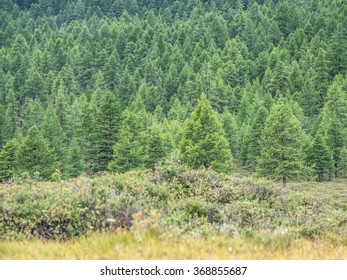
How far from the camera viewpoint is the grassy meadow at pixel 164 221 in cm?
583

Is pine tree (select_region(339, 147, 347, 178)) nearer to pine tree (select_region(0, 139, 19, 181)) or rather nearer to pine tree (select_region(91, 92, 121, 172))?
pine tree (select_region(91, 92, 121, 172))

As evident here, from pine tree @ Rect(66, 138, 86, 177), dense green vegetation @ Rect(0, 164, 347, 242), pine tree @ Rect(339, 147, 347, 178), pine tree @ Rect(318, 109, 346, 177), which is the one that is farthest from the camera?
pine tree @ Rect(318, 109, 346, 177)

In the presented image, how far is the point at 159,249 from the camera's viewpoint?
5578 millimetres

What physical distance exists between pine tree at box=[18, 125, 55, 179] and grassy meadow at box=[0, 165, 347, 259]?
117ft

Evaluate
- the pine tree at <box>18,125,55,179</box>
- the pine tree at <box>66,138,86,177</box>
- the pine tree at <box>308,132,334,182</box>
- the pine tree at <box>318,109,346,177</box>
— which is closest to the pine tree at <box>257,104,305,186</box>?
the pine tree at <box>308,132,334,182</box>

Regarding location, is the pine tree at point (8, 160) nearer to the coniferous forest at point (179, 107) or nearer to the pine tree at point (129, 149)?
the coniferous forest at point (179, 107)

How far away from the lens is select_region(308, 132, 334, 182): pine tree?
162ft

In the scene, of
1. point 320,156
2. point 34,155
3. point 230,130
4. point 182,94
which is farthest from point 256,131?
point 182,94

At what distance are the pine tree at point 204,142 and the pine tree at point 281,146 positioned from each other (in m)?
6.70

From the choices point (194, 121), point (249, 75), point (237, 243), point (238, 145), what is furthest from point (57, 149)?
point (249, 75)

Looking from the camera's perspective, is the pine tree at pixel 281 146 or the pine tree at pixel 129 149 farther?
the pine tree at pixel 281 146

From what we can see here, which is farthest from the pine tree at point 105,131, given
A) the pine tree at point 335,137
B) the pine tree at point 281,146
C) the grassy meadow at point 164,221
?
the grassy meadow at point 164,221

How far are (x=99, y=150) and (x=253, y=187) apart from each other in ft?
121

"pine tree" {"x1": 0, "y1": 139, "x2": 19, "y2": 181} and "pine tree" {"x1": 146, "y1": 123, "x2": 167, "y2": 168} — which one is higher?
"pine tree" {"x1": 146, "y1": 123, "x2": 167, "y2": 168}
